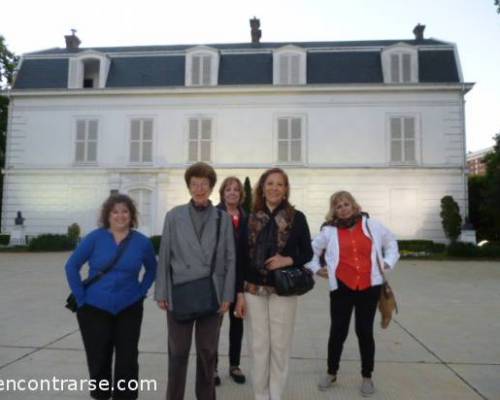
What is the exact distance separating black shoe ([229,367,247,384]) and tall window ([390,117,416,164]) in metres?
17.7

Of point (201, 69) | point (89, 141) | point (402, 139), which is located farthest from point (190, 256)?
point (89, 141)

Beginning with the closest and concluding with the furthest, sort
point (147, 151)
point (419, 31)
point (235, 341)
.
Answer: point (235, 341) → point (147, 151) → point (419, 31)

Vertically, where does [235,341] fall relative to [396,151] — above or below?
below

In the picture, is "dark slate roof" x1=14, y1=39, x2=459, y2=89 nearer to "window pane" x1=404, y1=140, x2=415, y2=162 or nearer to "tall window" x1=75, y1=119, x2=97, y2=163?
"tall window" x1=75, y1=119, x2=97, y2=163

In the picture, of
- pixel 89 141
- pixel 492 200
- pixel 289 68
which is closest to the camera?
pixel 289 68

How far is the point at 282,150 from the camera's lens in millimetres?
20734

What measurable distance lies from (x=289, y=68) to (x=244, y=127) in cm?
341

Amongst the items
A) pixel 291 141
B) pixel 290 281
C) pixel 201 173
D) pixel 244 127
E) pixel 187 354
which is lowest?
pixel 187 354

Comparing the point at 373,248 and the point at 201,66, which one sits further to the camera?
the point at 201,66

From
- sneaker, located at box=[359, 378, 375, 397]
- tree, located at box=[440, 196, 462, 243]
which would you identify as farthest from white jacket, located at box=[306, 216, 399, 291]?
tree, located at box=[440, 196, 462, 243]

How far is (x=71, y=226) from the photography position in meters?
20.5

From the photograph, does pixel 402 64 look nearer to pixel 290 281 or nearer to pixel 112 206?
pixel 290 281

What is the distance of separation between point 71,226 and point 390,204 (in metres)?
14.4

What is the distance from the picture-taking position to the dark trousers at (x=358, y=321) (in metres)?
3.80
